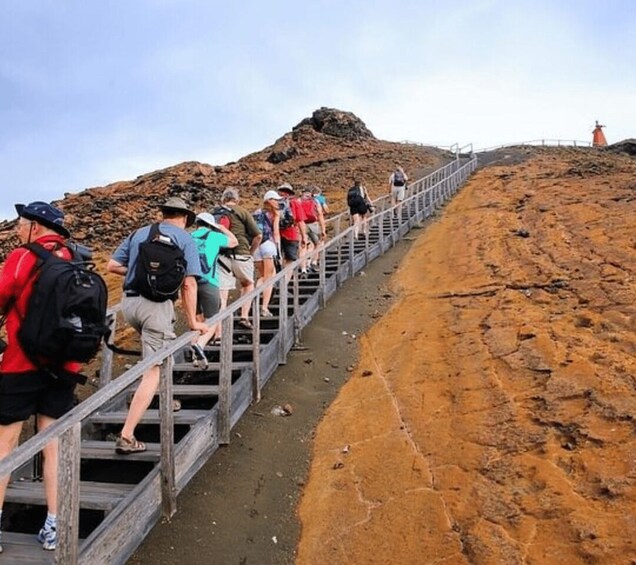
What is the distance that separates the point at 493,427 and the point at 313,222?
6217mm

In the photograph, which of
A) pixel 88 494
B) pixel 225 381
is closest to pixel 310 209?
pixel 225 381

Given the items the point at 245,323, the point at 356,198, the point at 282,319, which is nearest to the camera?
the point at 282,319

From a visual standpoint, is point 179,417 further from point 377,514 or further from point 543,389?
point 543,389

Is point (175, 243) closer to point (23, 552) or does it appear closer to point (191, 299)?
point (191, 299)

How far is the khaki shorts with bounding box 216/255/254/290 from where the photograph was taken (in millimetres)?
6625

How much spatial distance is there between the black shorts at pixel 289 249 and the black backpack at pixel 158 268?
4628 mm

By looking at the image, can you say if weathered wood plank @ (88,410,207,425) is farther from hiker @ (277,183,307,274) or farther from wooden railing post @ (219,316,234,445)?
hiker @ (277,183,307,274)

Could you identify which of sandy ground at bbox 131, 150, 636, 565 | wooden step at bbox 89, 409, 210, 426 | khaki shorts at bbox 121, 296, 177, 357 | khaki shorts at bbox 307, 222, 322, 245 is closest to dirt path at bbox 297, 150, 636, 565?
sandy ground at bbox 131, 150, 636, 565

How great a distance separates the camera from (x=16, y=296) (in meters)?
3.17

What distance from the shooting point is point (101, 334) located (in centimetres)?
321

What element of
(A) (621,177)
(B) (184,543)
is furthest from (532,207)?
(B) (184,543)

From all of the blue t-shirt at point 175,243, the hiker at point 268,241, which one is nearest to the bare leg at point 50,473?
the blue t-shirt at point 175,243

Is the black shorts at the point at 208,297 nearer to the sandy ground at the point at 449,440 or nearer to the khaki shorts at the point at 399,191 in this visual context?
the sandy ground at the point at 449,440

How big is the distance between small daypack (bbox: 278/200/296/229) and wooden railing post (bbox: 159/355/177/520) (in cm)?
475
